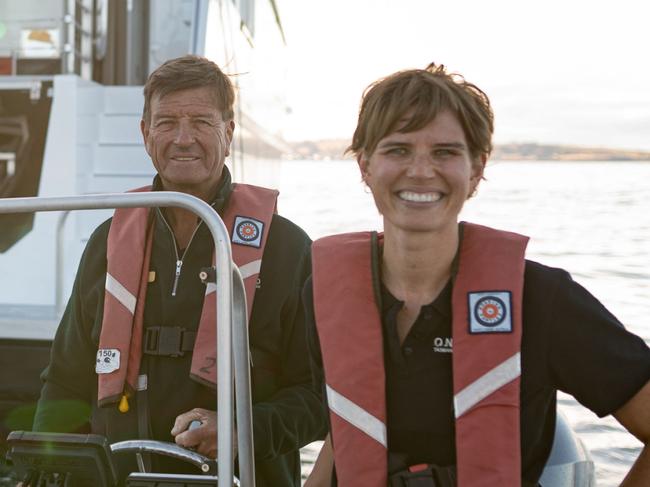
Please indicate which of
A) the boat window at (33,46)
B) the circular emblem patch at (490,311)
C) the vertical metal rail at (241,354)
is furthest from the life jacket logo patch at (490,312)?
the boat window at (33,46)

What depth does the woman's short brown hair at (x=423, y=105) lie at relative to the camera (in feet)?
4.51

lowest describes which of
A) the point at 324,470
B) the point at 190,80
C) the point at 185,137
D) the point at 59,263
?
the point at 59,263

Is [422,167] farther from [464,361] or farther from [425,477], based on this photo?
[425,477]

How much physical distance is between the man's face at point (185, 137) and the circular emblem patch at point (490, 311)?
70 cm

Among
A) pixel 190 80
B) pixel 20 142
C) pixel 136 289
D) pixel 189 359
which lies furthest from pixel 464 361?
pixel 20 142

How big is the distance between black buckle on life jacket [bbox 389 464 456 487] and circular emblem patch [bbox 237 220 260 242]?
27.1 inches

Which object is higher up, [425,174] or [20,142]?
[425,174]

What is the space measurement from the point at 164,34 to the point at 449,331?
385 cm

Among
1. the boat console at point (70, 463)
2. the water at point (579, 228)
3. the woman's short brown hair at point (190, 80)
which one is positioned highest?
the woman's short brown hair at point (190, 80)

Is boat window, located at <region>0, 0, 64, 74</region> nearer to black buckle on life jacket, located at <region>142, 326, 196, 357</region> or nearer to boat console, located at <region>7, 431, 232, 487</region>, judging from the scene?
black buckle on life jacket, located at <region>142, 326, 196, 357</region>

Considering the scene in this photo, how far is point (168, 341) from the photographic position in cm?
175

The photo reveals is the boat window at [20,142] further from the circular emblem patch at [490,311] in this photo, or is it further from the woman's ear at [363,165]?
the circular emblem patch at [490,311]

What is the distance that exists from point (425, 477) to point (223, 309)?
441mm

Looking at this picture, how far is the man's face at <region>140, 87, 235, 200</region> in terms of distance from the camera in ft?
5.82
